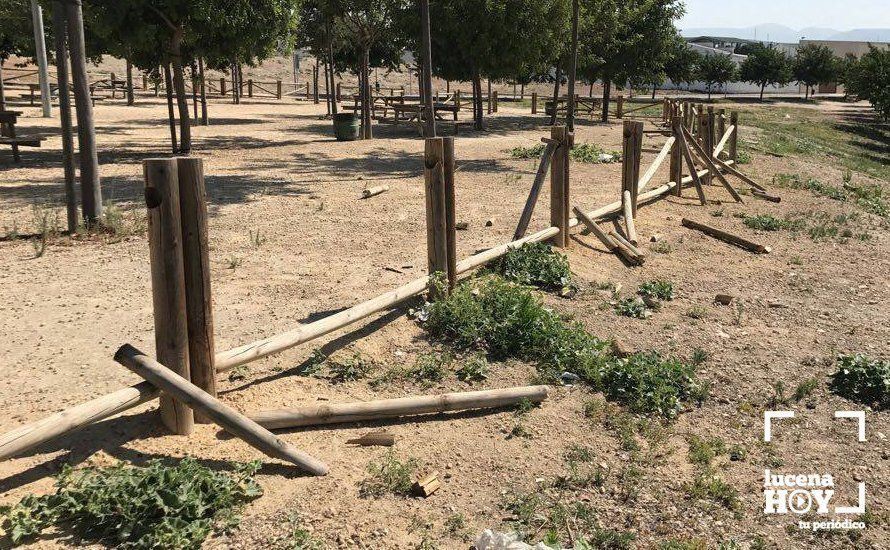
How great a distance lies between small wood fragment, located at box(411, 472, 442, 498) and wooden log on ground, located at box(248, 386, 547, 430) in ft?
2.21

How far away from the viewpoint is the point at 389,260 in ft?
27.1

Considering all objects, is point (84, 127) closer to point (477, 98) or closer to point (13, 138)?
point (13, 138)

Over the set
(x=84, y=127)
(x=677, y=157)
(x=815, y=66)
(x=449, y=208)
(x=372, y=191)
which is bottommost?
(x=372, y=191)

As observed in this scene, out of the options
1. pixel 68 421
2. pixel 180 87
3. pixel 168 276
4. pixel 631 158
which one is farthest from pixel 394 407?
pixel 180 87

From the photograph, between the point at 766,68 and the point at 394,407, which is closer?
the point at 394,407

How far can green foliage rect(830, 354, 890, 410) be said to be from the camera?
5.64 meters

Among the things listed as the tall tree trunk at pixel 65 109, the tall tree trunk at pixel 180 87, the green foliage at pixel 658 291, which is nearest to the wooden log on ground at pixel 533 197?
the green foliage at pixel 658 291

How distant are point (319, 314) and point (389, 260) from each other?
1.96 metres

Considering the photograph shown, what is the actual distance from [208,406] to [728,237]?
318 inches

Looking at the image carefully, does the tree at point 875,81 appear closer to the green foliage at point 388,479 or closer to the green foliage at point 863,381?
the green foliage at point 863,381

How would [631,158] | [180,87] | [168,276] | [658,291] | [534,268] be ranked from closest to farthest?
[168,276] → [534,268] → [658,291] → [631,158] → [180,87]

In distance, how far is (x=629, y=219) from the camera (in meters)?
9.84

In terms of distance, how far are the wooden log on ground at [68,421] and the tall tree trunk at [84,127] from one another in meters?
5.85

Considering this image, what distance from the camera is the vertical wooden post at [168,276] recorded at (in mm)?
4215
